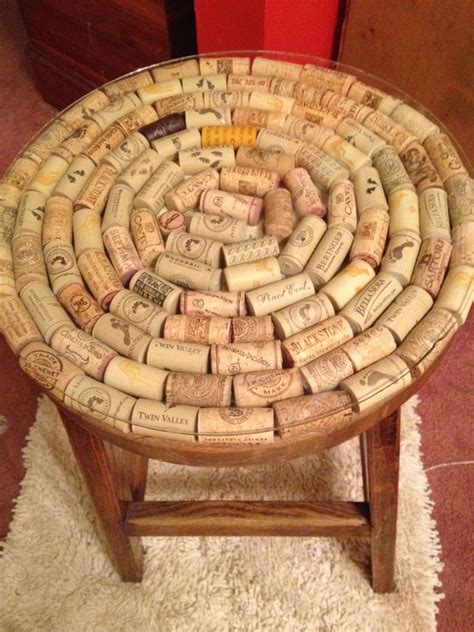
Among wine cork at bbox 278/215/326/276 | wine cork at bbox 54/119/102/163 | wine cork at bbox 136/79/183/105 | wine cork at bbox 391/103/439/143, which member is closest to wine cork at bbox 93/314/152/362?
wine cork at bbox 278/215/326/276

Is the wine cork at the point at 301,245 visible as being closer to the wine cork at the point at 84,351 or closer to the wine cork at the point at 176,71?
the wine cork at the point at 84,351

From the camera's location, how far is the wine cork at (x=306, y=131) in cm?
97

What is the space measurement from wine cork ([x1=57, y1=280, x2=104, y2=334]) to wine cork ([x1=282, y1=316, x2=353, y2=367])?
0.24 meters

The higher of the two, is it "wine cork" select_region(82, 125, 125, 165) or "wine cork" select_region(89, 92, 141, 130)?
Result: "wine cork" select_region(89, 92, 141, 130)

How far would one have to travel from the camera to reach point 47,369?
2.48 ft

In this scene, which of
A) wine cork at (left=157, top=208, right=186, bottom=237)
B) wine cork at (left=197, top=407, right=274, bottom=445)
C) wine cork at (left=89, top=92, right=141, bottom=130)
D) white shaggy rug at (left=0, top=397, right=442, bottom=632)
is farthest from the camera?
white shaggy rug at (left=0, top=397, right=442, bottom=632)

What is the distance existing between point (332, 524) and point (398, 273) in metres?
0.44

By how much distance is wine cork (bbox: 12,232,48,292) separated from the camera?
844 mm

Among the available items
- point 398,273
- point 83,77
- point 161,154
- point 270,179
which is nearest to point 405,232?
point 398,273

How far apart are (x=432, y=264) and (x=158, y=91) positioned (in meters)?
0.53

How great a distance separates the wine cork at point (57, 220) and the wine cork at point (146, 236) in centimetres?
9

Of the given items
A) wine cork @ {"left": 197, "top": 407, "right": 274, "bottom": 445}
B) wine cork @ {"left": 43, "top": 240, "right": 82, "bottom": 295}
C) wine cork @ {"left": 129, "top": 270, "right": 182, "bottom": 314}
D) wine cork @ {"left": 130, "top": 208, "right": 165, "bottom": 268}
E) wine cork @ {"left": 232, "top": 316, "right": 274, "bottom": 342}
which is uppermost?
wine cork @ {"left": 130, "top": 208, "right": 165, "bottom": 268}

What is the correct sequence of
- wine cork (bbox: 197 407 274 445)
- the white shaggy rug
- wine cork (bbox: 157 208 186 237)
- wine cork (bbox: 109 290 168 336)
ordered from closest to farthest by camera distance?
wine cork (bbox: 197 407 274 445)
wine cork (bbox: 109 290 168 336)
wine cork (bbox: 157 208 186 237)
the white shaggy rug

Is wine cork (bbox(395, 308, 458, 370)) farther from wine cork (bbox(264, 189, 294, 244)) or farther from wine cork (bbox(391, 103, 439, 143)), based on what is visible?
wine cork (bbox(391, 103, 439, 143))
